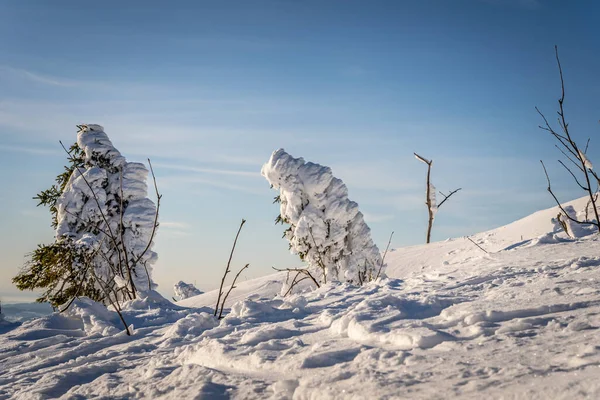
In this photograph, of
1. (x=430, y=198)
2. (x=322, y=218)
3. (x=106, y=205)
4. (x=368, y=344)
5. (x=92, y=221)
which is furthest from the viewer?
(x=430, y=198)

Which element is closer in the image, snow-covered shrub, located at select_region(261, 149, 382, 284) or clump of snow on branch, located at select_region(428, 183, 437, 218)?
snow-covered shrub, located at select_region(261, 149, 382, 284)

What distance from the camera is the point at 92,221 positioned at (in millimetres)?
12297

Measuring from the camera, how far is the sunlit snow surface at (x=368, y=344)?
215cm

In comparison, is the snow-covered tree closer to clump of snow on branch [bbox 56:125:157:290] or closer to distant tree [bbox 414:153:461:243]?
clump of snow on branch [bbox 56:125:157:290]

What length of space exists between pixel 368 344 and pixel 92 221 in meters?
11.1

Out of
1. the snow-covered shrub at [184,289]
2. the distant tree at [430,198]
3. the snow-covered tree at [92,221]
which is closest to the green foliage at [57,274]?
the snow-covered tree at [92,221]

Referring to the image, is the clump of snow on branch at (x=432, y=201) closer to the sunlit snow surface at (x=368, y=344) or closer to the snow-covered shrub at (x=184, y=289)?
the snow-covered shrub at (x=184, y=289)

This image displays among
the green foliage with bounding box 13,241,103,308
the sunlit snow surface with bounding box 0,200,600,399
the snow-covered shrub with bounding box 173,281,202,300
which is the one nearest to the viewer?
the sunlit snow surface with bounding box 0,200,600,399

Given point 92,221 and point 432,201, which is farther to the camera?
point 432,201

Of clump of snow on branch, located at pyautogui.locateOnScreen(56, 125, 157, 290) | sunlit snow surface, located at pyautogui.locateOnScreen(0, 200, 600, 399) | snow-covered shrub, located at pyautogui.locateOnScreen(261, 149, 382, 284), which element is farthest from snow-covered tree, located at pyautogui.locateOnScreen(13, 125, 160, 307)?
sunlit snow surface, located at pyautogui.locateOnScreen(0, 200, 600, 399)

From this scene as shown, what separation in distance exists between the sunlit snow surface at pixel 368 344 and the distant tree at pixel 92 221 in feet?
26.8

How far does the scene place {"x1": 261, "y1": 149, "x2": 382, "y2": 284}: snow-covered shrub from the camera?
576 inches

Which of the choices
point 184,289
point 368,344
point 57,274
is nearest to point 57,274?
point 57,274

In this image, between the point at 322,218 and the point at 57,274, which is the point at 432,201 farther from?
the point at 57,274
